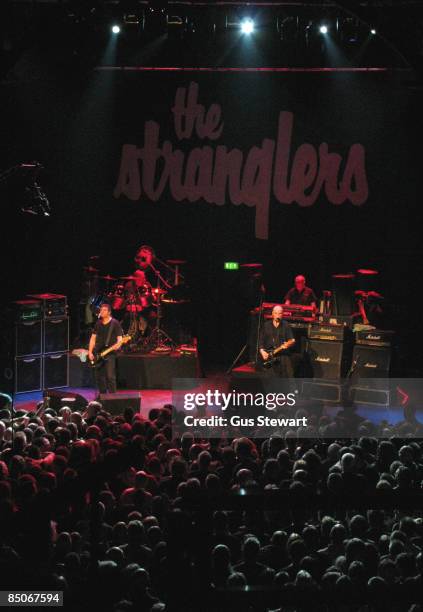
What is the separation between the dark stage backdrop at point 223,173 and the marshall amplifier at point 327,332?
104 inches

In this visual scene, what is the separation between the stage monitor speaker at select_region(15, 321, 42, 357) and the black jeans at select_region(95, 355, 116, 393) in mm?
1607

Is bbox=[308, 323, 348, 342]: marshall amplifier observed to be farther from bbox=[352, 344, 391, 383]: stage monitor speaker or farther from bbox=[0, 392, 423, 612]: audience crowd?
bbox=[0, 392, 423, 612]: audience crowd

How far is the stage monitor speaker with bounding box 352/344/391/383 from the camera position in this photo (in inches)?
497

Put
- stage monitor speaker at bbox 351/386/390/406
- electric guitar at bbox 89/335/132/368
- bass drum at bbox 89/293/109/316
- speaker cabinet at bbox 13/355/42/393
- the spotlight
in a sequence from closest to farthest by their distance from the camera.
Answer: electric guitar at bbox 89/335/132/368
stage monitor speaker at bbox 351/386/390/406
speaker cabinet at bbox 13/355/42/393
the spotlight
bass drum at bbox 89/293/109/316

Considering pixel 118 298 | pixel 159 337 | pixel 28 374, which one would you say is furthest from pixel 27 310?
pixel 159 337

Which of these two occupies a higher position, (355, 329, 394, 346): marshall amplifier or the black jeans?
(355, 329, 394, 346): marshall amplifier

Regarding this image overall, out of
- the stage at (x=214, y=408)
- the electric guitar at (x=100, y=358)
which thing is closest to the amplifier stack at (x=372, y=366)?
the stage at (x=214, y=408)

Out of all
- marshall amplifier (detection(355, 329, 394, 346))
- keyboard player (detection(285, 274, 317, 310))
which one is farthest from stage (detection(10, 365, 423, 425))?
keyboard player (detection(285, 274, 317, 310))

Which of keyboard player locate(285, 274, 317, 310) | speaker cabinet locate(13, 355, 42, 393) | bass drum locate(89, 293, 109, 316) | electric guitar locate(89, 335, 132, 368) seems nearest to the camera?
electric guitar locate(89, 335, 132, 368)

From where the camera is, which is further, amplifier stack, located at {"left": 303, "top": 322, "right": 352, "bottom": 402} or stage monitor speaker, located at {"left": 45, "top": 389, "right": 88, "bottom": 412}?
amplifier stack, located at {"left": 303, "top": 322, "right": 352, "bottom": 402}

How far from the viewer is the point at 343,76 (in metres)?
14.6

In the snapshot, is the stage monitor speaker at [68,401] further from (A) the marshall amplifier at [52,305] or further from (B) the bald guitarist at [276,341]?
(A) the marshall amplifier at [52,305]

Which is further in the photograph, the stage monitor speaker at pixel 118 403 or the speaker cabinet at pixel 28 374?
the speaker cabinet at pixel 28 374

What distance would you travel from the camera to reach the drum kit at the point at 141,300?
13.8 meters
